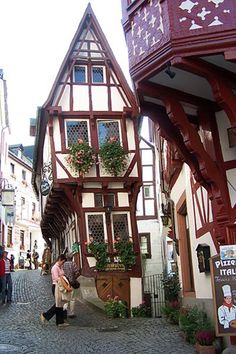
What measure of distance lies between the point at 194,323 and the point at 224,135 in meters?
3.51

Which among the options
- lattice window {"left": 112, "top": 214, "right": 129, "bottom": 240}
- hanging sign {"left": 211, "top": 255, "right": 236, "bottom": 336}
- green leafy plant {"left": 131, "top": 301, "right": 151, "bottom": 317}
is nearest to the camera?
hanging sign {"left": 211, "top": 255, "right": 236, "bottom": 336}

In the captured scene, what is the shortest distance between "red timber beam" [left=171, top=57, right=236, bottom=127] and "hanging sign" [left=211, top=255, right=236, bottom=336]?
2067 millimetres

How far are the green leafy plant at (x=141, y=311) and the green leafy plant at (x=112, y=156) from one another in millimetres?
4839

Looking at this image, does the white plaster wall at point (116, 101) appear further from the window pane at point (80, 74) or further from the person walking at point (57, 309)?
the person walking at point (57, 309)

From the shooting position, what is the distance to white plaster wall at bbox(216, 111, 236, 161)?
8.53 metres

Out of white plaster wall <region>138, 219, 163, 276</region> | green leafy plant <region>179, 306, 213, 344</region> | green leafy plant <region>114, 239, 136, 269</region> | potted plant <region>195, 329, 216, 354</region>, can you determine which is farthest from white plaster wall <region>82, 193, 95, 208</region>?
white plaster wall <region>138, 219, 163, 276</region>

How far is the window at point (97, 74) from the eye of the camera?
19541 millimetres

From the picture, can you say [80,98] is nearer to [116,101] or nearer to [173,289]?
[116,101]

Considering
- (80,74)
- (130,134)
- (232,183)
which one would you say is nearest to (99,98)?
(80,74)

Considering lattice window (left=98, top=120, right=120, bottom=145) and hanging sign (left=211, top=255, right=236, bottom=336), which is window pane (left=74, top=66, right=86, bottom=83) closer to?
lattice window (left=98, top=120, right=120, bottom=145)

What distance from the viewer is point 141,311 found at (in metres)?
15.6

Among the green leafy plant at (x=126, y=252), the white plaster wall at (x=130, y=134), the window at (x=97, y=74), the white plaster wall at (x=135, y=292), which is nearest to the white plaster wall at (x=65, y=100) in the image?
the window at (x=97, y=74)

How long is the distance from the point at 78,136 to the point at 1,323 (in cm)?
868

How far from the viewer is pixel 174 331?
10.7m
